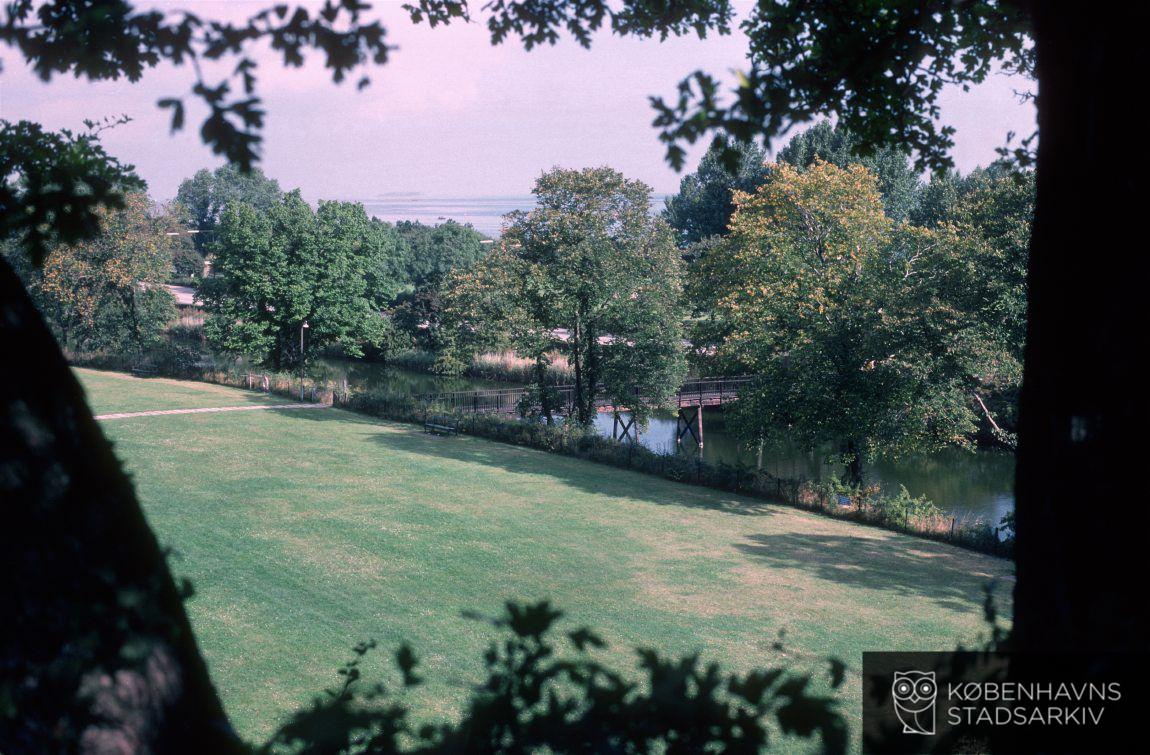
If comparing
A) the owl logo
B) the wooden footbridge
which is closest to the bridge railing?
the wooden footbridge

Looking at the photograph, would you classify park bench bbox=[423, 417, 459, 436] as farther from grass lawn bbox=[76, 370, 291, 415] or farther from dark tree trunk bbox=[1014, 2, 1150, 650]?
dark tree trunk bbox=[1014, 2, 1150, 650]

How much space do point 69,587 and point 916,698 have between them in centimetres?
344

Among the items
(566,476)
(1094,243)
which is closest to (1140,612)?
(1094,243)

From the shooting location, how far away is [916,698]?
12.6ft

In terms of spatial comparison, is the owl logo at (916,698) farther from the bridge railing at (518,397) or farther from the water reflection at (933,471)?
the bridge railing at (518,397)

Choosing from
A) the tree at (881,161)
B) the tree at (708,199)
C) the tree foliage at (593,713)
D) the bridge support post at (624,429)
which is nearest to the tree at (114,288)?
the bridge support post at (624,429)

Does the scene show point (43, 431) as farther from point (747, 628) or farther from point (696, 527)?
point (696, 527)

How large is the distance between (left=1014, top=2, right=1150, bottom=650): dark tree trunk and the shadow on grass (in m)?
14.9

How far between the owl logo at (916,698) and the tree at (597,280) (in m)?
28.9

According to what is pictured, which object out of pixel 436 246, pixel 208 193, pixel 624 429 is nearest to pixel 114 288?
pixel 624 429

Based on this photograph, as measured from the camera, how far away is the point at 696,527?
871 inches

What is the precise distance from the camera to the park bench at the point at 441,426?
34.4 metres

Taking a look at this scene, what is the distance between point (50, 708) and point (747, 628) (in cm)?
1293

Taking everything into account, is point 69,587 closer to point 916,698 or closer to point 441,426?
point 916,698
